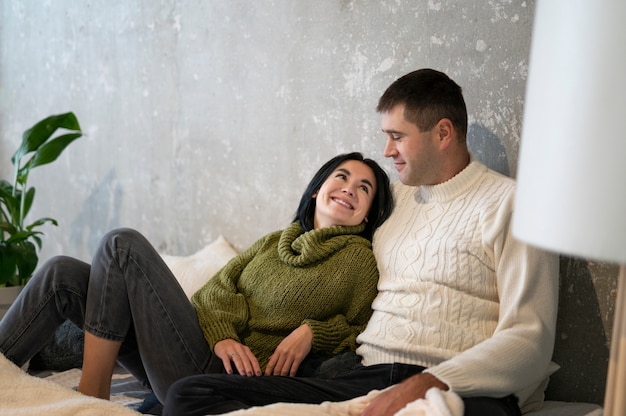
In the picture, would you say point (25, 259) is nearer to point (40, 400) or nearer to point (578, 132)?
point (40, 400)

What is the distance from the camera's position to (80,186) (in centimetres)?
391

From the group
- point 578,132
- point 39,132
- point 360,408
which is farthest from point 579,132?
point 39,132

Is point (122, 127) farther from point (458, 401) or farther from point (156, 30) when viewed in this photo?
point (458, 401)

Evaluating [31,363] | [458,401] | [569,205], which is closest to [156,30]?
[31,363]

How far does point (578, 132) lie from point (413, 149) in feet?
3.48

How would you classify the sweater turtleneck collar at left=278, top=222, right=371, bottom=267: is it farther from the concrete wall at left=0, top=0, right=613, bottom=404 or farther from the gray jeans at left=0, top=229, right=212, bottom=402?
the concrete wall at left=0, top=0, right=613, bottom=404

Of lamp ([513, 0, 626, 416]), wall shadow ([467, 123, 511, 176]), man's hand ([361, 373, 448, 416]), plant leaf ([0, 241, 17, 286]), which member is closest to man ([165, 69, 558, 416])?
man's hand ([361, 373, 448, 416])

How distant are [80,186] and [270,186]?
1364 mm

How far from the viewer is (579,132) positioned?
1.01 metres

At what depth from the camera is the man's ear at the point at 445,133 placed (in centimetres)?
206

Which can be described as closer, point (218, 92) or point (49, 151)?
point (218, 92)

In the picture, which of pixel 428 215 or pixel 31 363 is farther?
pixel 31 363

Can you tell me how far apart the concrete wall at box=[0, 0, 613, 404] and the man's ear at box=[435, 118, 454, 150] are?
0.17 meters

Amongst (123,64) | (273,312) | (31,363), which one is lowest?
(31,363)
